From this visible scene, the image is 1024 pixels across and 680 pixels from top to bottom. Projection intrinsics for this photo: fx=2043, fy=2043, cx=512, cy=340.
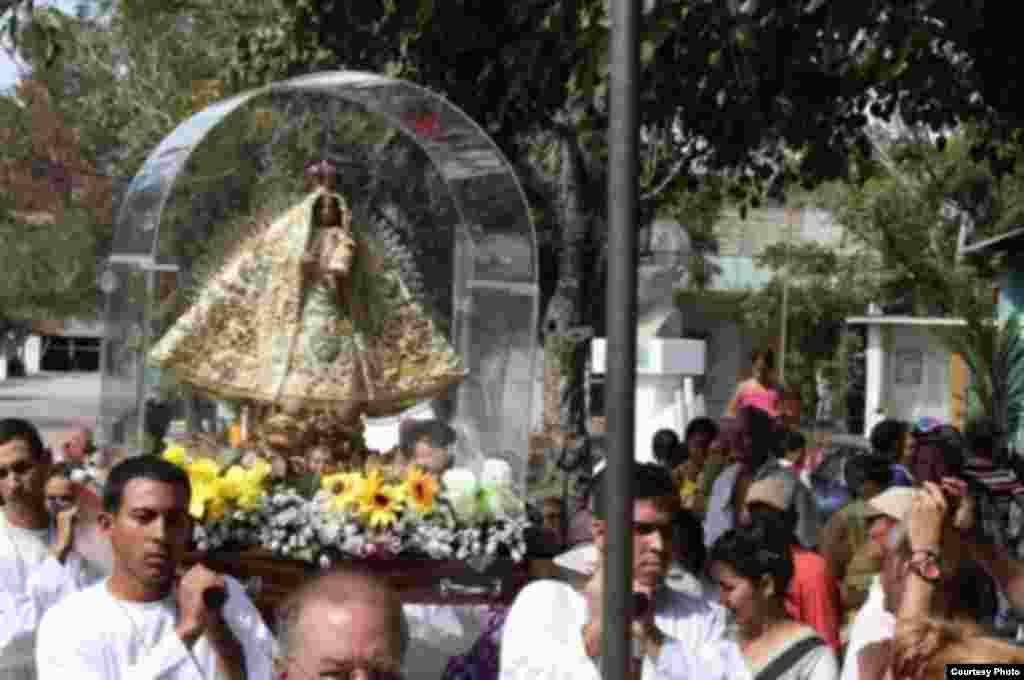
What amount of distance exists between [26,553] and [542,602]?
167 cm

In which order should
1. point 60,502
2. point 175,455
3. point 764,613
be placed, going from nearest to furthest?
point 764,613 → point 60,502 → point 175,455

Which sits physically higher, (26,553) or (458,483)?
(458,483)

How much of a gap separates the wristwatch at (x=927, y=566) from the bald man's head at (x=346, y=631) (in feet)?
5.70

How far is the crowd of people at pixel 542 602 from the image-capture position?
3.87m

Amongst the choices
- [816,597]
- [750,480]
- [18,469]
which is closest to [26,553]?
[18,469]

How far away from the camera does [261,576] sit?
639 centimetres

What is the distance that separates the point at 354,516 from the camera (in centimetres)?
658

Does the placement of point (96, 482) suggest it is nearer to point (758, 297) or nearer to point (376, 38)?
point (376, 38)

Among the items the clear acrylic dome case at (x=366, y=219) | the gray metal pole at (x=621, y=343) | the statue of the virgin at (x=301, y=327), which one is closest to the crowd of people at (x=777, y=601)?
the gray metal pole at (x=621, y=343)

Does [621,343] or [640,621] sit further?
[640,621]

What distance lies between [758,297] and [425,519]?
32997 millimetres

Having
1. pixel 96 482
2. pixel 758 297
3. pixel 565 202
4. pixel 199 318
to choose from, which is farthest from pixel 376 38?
pixel 758 297

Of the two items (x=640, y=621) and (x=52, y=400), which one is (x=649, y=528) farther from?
(x=52, y=400)

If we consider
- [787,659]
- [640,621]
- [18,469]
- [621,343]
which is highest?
[621,343]
